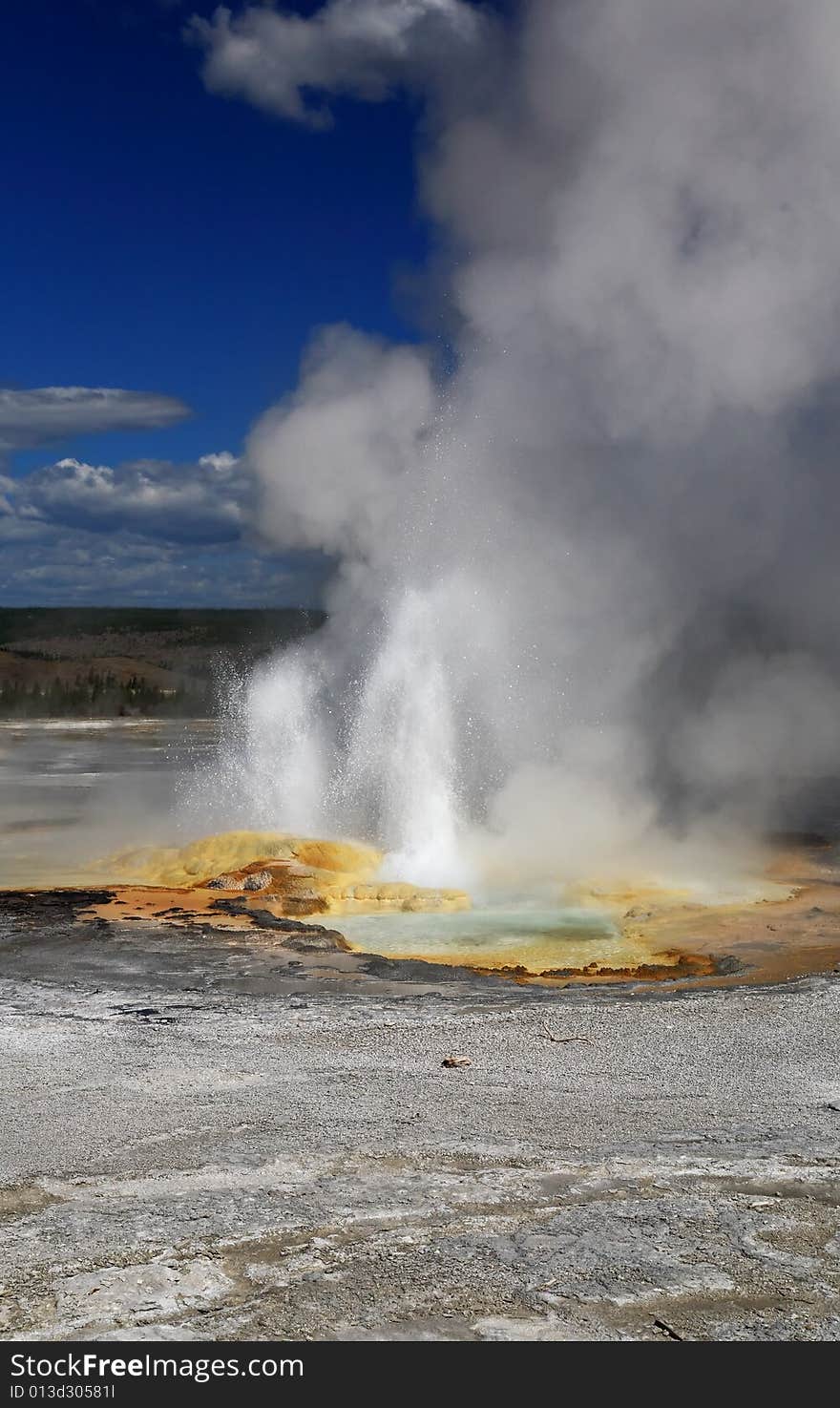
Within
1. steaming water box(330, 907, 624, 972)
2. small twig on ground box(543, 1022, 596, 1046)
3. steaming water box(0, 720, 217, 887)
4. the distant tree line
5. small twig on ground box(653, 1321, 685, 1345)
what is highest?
the distant tree line

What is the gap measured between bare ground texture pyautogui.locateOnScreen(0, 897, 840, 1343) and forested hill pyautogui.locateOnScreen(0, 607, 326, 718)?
403 inches

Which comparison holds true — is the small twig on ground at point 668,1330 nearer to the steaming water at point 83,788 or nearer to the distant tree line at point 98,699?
the steaming water at point 83,788

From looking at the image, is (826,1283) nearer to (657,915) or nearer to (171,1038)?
(171,1038)

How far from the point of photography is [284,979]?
334 inches

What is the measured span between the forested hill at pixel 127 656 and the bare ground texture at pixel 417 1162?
33.6ft

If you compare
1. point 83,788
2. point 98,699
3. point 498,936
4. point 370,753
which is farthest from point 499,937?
point 98,699

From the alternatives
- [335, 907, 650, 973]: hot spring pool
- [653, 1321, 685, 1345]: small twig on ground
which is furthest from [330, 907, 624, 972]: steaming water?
[653, 1321, 685, 1345]: small twig on ground

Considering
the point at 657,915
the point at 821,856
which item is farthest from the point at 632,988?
the point at 821,856

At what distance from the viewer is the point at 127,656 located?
6700 cm

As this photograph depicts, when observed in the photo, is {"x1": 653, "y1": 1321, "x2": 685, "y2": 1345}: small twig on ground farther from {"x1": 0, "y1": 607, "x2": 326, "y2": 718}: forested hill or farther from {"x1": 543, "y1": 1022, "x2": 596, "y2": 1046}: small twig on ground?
{"x1": 0, "y1": 607, "x2": 326, "y2": 718}: forested hill

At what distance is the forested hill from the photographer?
4347cm

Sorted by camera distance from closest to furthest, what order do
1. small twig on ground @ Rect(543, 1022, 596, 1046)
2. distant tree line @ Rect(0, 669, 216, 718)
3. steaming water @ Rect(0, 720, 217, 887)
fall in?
small twig on ground @ Rect(543, 1022, 596, 1046)
steaming water @ Rect(0, 720, 217, 887)
distant tree line @ Rect(0, 669, 216, 718)

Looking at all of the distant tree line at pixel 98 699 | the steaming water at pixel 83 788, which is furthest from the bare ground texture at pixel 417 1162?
the distant tree line at pixel 98 699

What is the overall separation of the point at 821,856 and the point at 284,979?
28.6 ft
